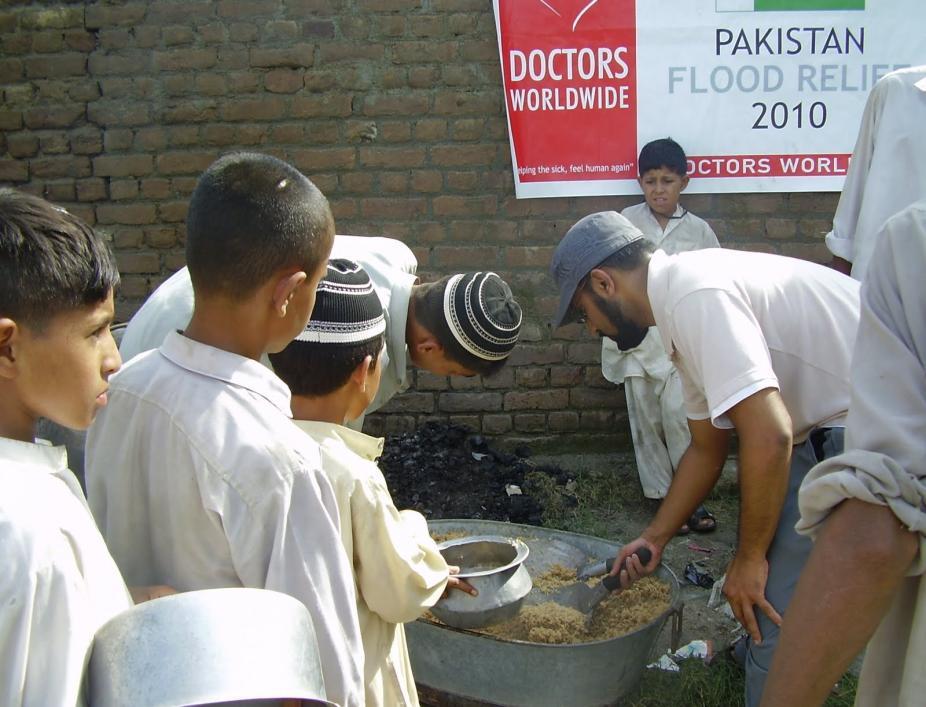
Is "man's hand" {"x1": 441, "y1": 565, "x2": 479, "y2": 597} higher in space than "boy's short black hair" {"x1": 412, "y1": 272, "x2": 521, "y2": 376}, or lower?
lower

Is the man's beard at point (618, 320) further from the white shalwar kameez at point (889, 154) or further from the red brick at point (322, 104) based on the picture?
the red brick at point (322, 104)

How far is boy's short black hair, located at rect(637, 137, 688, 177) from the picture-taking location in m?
4.57

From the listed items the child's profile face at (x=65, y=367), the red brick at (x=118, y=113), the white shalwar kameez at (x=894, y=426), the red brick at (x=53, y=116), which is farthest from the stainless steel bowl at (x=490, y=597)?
the red brick at (x=53, y=116)

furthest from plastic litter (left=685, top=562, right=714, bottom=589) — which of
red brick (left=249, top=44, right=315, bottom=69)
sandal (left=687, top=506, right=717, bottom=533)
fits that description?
red brick (left=249, top=44, right=315, bottom=69)

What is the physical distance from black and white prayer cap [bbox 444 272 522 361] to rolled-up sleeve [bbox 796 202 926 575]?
1.20 metres

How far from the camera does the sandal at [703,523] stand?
14.2 feet

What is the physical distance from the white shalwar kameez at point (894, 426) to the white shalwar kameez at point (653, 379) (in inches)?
127

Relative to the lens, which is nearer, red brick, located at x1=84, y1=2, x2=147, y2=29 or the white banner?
the white banner

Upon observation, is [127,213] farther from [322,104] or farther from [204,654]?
[204,654]

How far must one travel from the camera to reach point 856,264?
3.55 m

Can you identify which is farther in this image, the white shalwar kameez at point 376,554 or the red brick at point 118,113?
the red brick at point 118,113

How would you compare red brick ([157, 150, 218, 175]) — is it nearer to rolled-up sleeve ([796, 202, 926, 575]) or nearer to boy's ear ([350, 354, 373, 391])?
boy's ear ([350, 354, 373, 391])

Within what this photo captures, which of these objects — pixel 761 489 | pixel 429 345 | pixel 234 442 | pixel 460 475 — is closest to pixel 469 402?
pixel 460 475

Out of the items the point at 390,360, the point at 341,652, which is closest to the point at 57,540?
the point at 341,652
